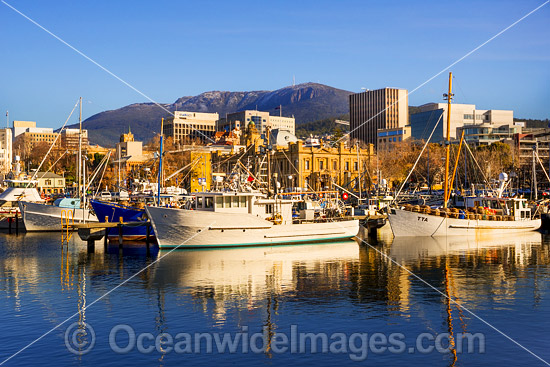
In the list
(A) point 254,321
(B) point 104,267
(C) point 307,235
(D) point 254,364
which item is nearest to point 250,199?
(C) point 307,235

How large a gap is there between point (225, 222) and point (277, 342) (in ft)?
103

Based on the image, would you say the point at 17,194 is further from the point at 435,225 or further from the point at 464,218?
the point at 464,218

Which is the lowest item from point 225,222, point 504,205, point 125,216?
point 225,222

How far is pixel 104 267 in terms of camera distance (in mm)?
52500

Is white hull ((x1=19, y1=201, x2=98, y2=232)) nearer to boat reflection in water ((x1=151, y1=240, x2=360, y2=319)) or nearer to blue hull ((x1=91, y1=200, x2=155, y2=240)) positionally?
blue hull ((x1=91, y1=200, x2=155, y2=240))

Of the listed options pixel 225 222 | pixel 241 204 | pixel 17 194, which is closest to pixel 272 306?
pixel 225 222

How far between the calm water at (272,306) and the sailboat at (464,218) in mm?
13350

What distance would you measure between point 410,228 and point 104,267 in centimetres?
3659

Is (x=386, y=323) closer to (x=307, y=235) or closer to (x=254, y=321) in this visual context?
(x=254, y=321)

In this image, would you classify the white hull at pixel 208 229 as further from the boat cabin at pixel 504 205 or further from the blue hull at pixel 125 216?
the boat cabin at pixel 504 205

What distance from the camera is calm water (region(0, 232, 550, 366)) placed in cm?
2858

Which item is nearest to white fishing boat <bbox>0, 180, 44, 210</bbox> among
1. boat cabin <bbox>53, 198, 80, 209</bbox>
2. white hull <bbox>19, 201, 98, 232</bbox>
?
Answer: boat cabin <bbox>53, 198, 80, 209</bbox>

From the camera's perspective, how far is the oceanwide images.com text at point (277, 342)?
29.0m

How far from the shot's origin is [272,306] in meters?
37.2
